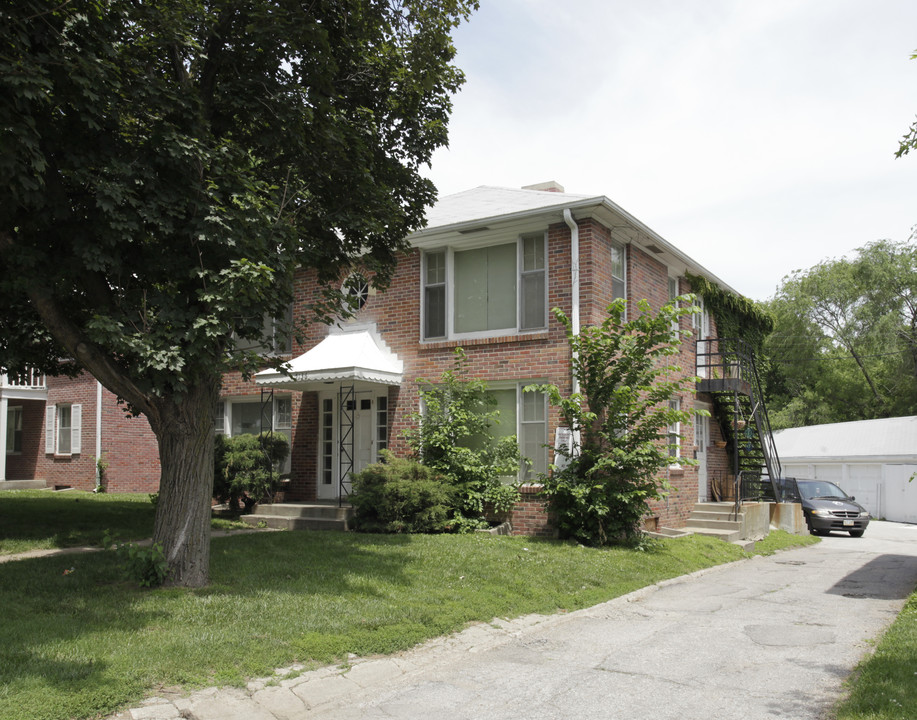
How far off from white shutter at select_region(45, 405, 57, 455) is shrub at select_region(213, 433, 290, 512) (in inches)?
435

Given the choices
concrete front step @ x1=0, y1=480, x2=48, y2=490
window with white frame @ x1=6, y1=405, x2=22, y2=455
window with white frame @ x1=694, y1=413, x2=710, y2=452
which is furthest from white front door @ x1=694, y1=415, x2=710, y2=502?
window with white frame @ x1=6, y1=405, x2=22, y2=455

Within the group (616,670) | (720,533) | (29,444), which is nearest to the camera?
(616,670)

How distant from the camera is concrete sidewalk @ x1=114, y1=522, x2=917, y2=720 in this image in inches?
212

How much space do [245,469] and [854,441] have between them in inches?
1050

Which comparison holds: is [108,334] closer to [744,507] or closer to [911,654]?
[911,654]

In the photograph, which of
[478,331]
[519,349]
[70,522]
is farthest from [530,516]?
[70,522]

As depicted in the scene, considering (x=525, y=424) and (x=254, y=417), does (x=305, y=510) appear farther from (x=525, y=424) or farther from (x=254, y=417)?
(x=525, y=424)

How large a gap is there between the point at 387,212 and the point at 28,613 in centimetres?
591

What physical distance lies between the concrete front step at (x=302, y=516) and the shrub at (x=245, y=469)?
39cm

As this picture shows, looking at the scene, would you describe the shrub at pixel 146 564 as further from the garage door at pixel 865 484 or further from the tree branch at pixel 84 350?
the garage door at pixel 865 484

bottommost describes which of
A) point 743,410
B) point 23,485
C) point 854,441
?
point 23,485

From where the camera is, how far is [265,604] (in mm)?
7586

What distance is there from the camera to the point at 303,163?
9359mm

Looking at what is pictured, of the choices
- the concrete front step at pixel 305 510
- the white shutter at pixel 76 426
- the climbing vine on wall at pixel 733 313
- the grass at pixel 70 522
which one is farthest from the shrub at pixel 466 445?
the white shutter at pixel 76 426
